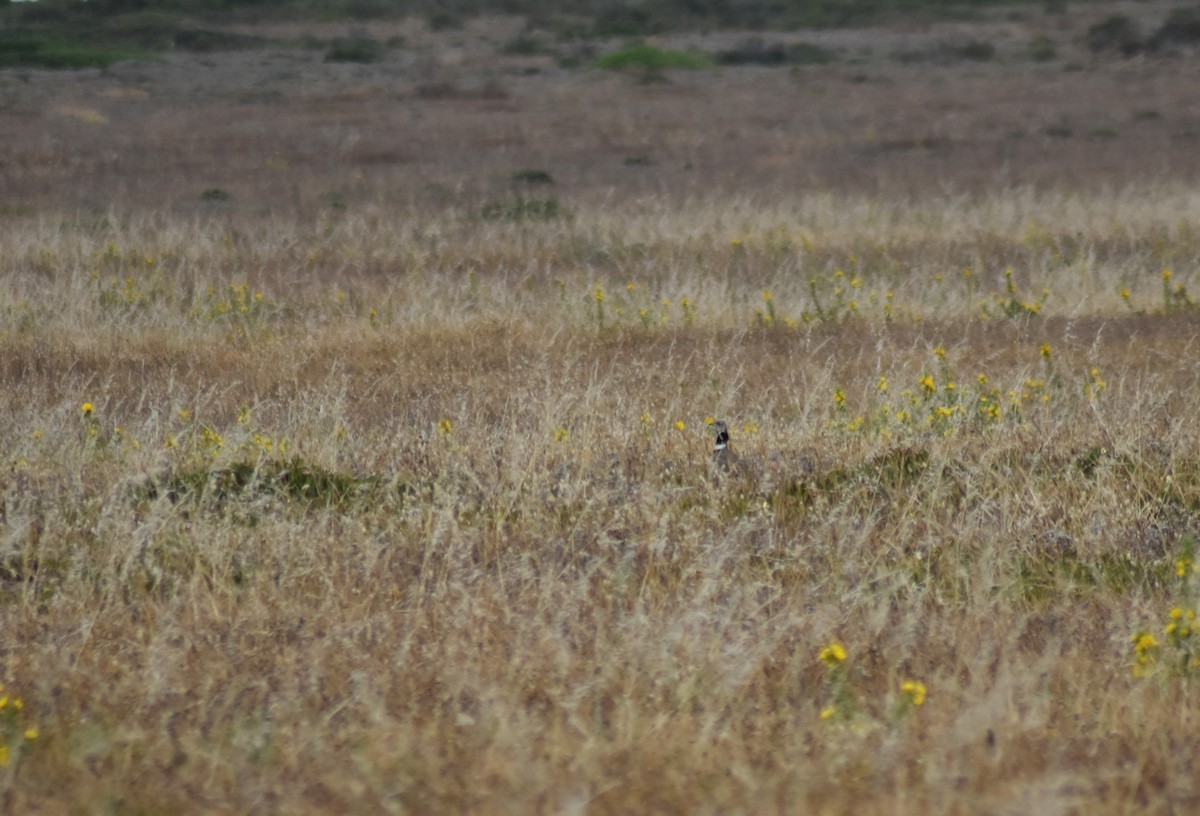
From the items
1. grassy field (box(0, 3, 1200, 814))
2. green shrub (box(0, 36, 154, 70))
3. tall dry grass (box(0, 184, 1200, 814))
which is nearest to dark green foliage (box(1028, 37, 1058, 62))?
green shrub (box(0, 36, 154, 70))

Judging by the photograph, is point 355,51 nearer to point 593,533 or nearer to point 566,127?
point 566,127

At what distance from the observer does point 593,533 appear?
459 centimetres

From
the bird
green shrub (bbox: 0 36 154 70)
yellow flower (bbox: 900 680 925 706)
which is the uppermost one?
green shrub (bbox: 0 36 154 70)

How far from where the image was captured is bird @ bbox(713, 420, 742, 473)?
5234mm

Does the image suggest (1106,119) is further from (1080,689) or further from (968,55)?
(1080,689)

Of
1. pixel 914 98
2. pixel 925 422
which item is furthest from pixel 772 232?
pixel 914 98

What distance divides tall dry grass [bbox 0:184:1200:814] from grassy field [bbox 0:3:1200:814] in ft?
0.06

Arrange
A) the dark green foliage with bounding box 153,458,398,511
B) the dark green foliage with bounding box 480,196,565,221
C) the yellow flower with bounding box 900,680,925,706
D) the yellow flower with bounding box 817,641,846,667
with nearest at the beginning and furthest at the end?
1. the yellow flower with bounding box 900,680,925,706
2. the yellow flower with bounding box 817,641,846,667
3. the dark green foliage with bounding box 153,458,398,511
4. the dark green foliage with bounding box 480,196,565,221

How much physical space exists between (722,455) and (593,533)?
0.92 m

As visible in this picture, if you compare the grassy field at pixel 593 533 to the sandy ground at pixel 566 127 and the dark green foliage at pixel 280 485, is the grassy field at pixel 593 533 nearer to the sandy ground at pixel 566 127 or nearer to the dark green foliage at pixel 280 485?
the dark green foliage at pixel 280 485

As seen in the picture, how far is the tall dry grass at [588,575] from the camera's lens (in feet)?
9.46

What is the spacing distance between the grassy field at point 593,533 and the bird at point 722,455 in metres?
0.07

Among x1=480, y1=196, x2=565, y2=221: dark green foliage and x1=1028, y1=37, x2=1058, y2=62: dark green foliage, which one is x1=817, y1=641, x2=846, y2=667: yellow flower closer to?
x1=480, y1=196, x2=565, y2=221: dark green foliage

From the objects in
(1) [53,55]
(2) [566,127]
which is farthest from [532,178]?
(1) [53,55]
